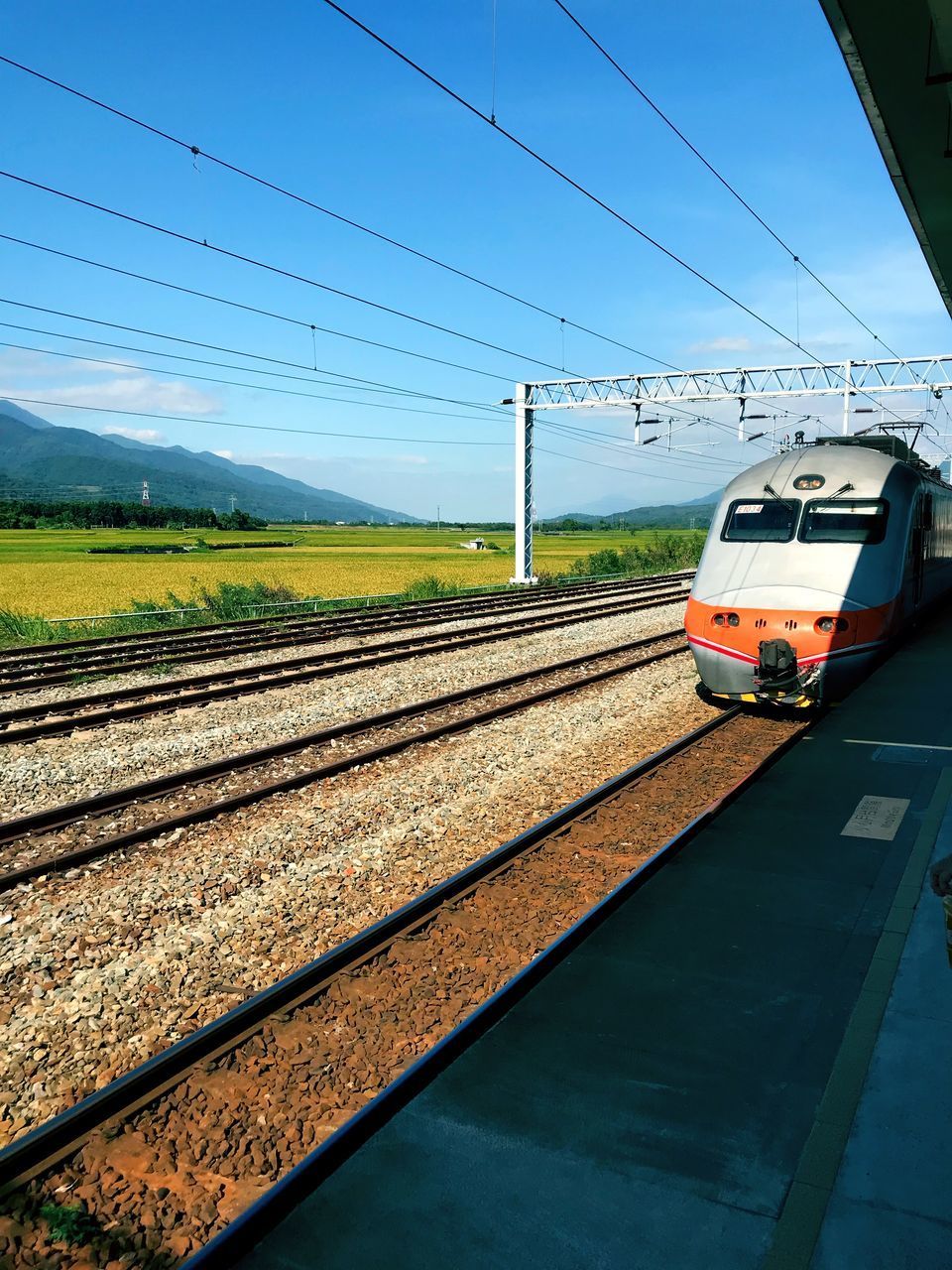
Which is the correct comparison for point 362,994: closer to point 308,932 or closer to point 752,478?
point 308,932

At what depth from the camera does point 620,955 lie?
16.2 feet

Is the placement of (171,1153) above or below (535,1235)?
below

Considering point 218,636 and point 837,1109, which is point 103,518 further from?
point 837,1109

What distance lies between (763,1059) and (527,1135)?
1136mm

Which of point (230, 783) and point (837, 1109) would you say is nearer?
point (837, 1109)

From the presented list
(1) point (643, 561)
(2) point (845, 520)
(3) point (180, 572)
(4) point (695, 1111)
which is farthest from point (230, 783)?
(1) point (643, 561)

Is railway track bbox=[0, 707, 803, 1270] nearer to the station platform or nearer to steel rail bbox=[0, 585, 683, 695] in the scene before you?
the station platform

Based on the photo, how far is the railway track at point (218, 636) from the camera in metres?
15.7

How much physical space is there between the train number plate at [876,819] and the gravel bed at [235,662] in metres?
10.0

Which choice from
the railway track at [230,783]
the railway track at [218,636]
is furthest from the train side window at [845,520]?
the railway track at [218,636]

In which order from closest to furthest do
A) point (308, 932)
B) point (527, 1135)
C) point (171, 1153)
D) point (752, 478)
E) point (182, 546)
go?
point (527, 1135) → point (171, 1153) → point (308, 932) → point (752, 478) → point (182, 546)

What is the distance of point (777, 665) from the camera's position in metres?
10.3

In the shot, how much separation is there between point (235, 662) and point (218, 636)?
285cm

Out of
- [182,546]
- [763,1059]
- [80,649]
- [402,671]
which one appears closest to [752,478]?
[402,671]
